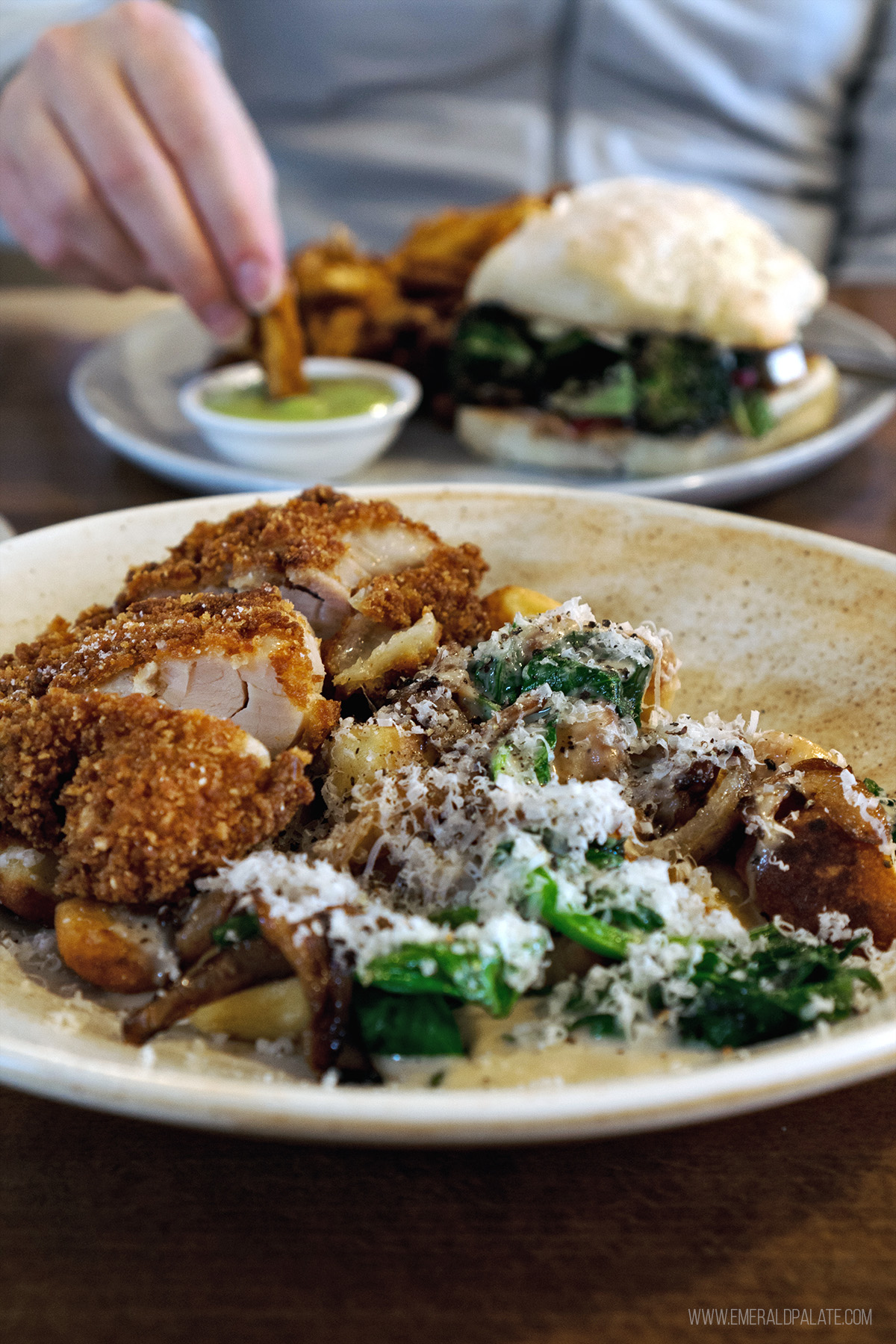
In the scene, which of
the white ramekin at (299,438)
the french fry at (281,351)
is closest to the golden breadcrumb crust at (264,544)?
the white ramekin at (299,438)

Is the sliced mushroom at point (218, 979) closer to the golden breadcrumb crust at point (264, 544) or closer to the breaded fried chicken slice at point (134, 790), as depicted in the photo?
the breaded fried chicken slice at point (134, 790)

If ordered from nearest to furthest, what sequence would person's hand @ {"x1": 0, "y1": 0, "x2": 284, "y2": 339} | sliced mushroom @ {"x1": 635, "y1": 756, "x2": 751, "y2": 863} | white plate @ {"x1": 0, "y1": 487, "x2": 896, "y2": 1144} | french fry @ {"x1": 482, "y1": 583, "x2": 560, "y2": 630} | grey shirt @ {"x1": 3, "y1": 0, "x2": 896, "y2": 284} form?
white plate @ {"x1": 0, "y1": 487, "x2": 896, "y2": 1144} < sliced mushroom @ {"x1": 635, "y1": 756, "x2": 751, "y2": 863} < french fry @ {"x1": 482, "y1": 583, "x2": 560, "y2": 630} < person's hand @ {"x1": 0, "y1": 0, "x2": 284, "y2": 339} < grey shirt @ {"x1": 3, "y1": 0, "x2": 896, "y2": 284}

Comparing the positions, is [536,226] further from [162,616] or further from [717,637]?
[162,616]

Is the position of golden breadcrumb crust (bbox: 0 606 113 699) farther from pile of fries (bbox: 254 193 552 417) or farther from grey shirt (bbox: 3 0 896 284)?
grey shirt (bbox: 3 0 896 284)

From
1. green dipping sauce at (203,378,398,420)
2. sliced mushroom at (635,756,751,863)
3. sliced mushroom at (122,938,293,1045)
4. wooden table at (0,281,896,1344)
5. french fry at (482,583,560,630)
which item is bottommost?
green dipping sauce at (203,378,398,420)

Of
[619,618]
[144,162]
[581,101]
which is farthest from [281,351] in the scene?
[581,101]

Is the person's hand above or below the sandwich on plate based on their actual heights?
above

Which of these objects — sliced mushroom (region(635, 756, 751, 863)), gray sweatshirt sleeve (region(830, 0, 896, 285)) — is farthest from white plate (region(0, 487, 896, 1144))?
gray sweatshirt sleeve (region(830, 0, 896, 285))
